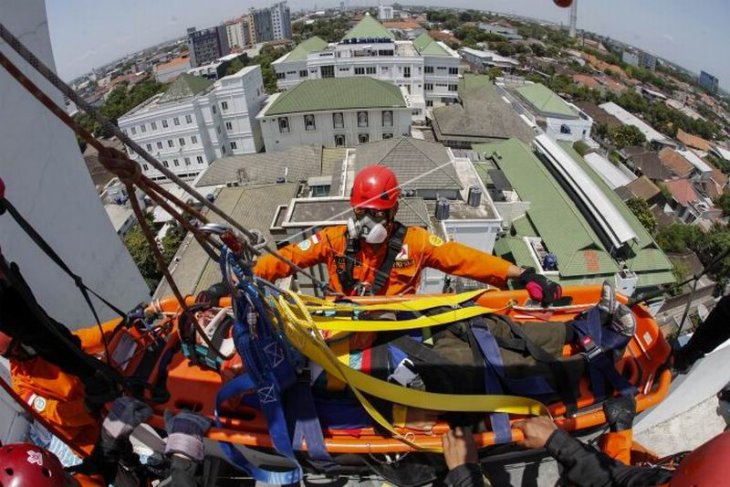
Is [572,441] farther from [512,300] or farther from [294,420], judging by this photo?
[294,420]

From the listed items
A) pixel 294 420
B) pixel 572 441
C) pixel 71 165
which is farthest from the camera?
pixel 71 165

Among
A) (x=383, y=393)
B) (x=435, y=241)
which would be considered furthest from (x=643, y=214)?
(x=383, y=393)

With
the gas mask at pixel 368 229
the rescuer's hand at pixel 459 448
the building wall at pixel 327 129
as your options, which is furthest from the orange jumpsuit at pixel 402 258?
the building wall at pixel 327 129

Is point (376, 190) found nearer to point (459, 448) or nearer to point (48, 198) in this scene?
point (459, 448)

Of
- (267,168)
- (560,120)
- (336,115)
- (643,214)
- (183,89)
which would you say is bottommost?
(643,214)

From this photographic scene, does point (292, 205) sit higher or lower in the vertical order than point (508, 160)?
higher

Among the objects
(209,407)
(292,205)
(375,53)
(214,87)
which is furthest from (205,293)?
(375,53)

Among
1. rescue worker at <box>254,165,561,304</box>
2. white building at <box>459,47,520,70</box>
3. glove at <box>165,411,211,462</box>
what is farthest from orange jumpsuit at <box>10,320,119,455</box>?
white building at <box>459,47,520,70</box>
